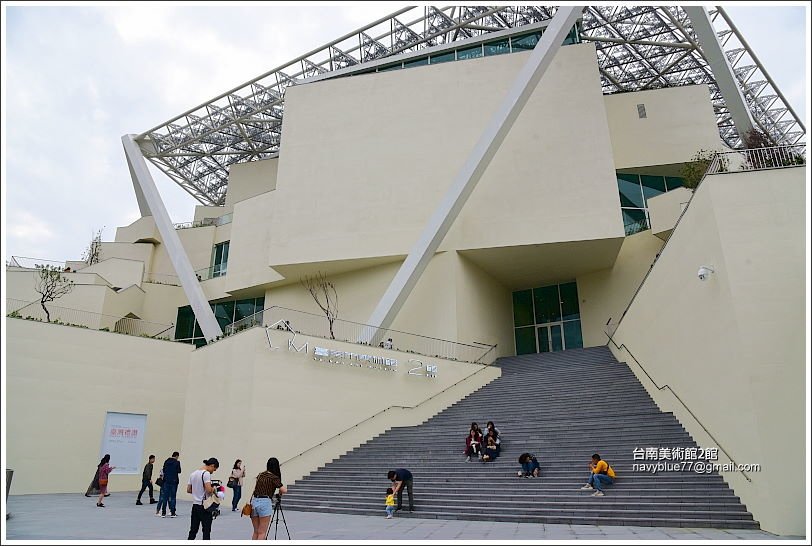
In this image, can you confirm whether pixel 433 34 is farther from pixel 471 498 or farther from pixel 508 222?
pixel 471 498

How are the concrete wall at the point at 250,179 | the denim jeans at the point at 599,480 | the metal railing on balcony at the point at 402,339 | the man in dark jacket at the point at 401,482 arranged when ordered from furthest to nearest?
the concrete wall at the point at 250,179, the metal railing on balcony at the point at 402,339, the man in dark jacket at the point at 401,482, the denim jeans at the point at 599,480

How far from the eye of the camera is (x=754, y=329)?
328 inches

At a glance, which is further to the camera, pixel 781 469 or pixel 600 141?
pixel 600 141

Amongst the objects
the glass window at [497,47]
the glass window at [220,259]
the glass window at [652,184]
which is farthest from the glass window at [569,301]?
the glass window at [220,259]

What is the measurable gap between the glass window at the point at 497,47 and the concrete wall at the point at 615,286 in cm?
1048

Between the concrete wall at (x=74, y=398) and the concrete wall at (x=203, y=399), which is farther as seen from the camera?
the concrete wall at (x=74, y=398)

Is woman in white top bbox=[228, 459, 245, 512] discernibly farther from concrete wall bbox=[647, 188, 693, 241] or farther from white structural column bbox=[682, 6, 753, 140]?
white structural column bbox=[682, 6, 753, 140]

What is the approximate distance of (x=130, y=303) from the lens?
91.5ft

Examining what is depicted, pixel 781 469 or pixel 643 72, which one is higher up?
pixel 643 72

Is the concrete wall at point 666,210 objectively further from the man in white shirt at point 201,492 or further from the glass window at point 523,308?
the man in white shirt at point 201,492

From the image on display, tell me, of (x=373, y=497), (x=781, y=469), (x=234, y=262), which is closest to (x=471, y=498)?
(x=373, y=497)

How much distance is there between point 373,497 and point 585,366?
10073 mm

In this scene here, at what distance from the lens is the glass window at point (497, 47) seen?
2478 cm

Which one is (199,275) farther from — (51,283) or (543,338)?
(543,338)
